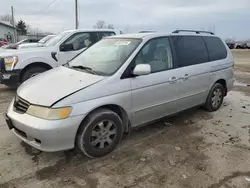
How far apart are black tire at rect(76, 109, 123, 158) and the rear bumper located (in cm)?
11

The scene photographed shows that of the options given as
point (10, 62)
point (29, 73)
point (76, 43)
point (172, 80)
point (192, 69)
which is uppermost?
point (76, 43)

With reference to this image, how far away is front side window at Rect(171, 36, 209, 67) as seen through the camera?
14.4ft

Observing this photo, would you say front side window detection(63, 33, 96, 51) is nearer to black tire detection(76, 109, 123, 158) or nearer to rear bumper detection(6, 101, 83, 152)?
black tire detection(76, 109, 123, 158)

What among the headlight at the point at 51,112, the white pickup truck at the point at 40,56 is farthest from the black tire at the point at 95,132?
the white pickup truck at the point at 40,56

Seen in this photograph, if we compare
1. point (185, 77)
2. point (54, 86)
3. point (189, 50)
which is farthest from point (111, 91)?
point (189, 50)

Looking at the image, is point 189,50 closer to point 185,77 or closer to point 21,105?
point 185,77

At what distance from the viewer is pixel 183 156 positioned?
3.54 metres

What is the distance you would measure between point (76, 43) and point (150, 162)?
17.4ft

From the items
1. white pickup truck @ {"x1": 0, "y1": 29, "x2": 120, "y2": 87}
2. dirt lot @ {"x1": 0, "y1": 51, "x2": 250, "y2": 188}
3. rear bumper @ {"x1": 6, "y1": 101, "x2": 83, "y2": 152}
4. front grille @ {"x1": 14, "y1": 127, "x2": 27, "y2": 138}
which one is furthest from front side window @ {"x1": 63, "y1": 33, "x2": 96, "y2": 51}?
rear bumper @ {"x1": 6, "y1": 101, "x2": 83, "y2": 152}

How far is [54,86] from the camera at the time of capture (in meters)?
3.33

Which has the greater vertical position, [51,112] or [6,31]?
[6,31]

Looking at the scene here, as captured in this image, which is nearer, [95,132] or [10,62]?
[95,132]

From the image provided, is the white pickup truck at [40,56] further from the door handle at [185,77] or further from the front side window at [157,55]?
the door handle at [185,77]

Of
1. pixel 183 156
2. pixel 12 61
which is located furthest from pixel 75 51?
pixel 183 156
